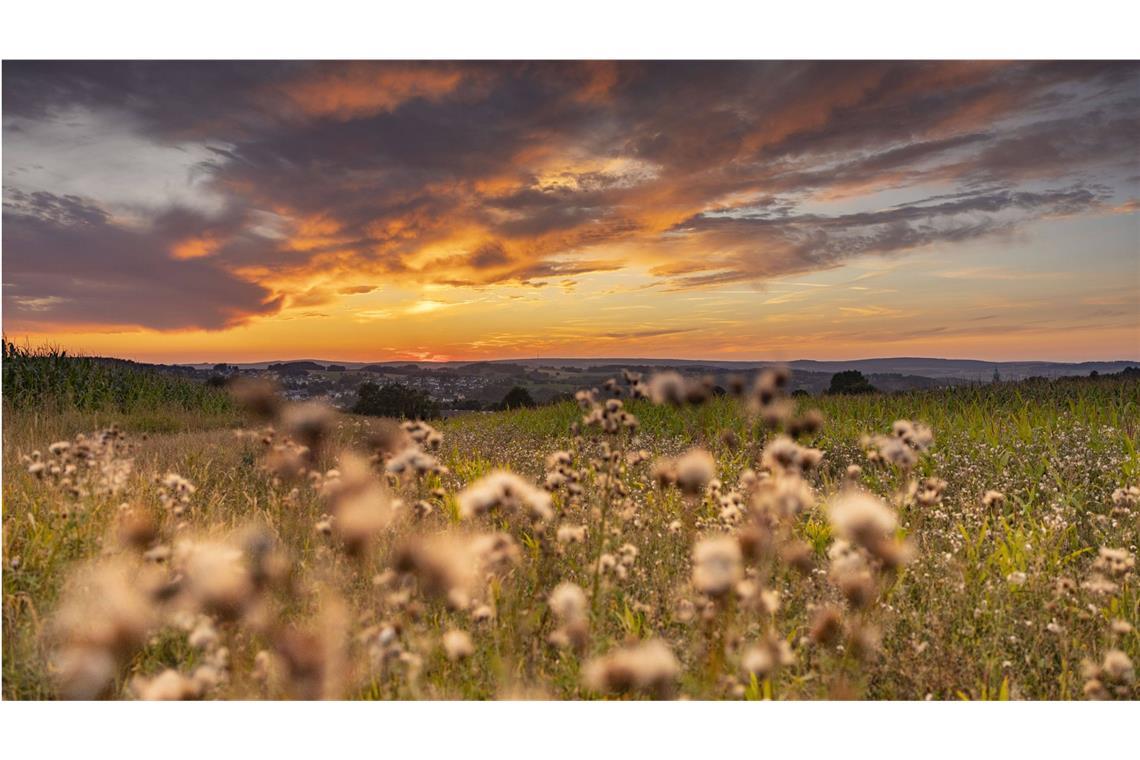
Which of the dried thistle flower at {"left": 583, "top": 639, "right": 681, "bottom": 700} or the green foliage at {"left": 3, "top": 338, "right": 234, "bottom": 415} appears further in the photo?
the green foliage at {"left": 3, "top": 338, "right": 234, "bottom": 415}

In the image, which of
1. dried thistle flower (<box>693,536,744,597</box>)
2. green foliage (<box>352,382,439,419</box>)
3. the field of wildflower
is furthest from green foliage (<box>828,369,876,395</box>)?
dried thistle flower (<box>693,536,744,597</box>)

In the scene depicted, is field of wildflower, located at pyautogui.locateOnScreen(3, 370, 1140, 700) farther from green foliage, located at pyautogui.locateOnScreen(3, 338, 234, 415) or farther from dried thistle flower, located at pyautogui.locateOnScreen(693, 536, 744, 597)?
green foliage, located at pyautogui.locateOnScreen(3, 338, 234, 415)

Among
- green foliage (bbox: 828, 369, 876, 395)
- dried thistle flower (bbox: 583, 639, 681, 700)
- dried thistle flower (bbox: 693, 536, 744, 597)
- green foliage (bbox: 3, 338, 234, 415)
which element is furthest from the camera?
green foliage (bbox: 3, 338, 234, 415)

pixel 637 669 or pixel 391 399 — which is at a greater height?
pixel 391 399

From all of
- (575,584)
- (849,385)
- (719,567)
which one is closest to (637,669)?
(719,567)

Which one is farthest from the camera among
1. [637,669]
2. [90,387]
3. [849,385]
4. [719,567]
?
[90,387]

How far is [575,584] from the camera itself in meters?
3.22

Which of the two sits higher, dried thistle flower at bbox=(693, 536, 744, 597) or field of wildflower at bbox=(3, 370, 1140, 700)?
dried thistle flower at bbox=(693, 536, 744, 597)

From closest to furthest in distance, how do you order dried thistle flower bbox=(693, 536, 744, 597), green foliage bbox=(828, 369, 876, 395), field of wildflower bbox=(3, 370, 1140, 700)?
dried thistle flower bbox=(693, 536, 744, 597)
field of wildflower bbox=(3, 370, 1140, 700)
green foliage bbox=(828, 369, 876, 395)

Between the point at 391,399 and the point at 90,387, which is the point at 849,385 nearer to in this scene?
the point at 391,399

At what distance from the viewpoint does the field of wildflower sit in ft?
6.75

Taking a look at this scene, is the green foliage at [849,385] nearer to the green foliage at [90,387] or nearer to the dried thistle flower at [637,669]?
the dried thistle flower at [637,669]

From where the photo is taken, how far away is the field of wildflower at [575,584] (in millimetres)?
2059

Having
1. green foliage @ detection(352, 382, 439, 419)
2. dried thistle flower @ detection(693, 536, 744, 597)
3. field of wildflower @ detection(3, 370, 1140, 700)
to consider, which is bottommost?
field of wildflower @ detection(3, 370, 1140, 700)
